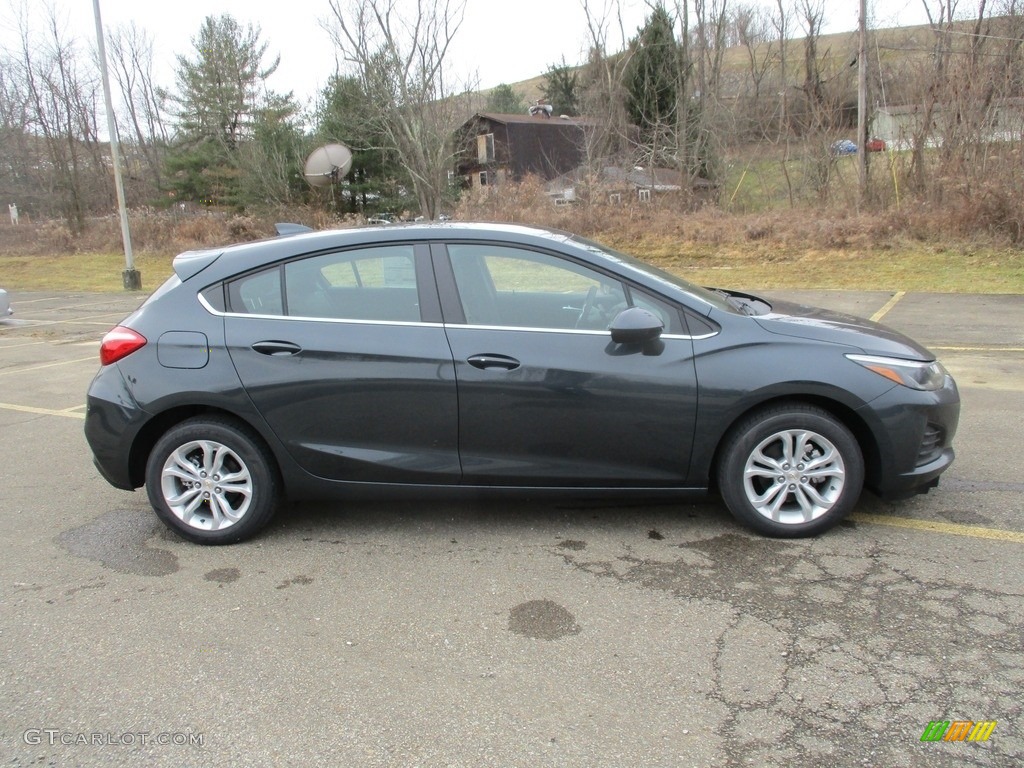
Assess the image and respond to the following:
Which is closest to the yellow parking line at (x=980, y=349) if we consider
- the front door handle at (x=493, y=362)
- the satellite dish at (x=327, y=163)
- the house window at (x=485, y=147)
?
the front door handle at (x=493, y=362)

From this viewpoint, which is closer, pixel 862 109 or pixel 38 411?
pixel 38 411

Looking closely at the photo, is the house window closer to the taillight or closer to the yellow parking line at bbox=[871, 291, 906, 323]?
the yellow parking line at bbox=[871, 291, 906, 323]

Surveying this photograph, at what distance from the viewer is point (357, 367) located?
390cm

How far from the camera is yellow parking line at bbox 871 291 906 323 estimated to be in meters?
11.0

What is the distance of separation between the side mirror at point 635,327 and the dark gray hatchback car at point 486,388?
1cm

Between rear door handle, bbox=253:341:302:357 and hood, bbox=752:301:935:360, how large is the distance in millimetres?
2359

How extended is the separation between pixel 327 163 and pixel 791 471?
28.8m

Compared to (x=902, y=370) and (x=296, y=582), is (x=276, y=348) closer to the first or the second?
(x=296, y=582)

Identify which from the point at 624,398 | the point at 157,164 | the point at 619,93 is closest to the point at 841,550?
the point at 624,398

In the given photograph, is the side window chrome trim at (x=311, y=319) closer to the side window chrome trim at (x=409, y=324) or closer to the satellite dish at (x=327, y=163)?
the side window chrome trim at (x=409, y=324)

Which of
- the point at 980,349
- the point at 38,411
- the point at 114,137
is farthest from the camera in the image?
the point at 114,137

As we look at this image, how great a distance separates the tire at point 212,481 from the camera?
13.2 ft

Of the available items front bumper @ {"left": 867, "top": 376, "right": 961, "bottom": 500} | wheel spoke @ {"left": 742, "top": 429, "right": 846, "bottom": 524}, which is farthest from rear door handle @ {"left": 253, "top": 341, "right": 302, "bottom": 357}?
front bumper @ {"left": 867, "top": 376, "right": 961, "bottom": 500}
